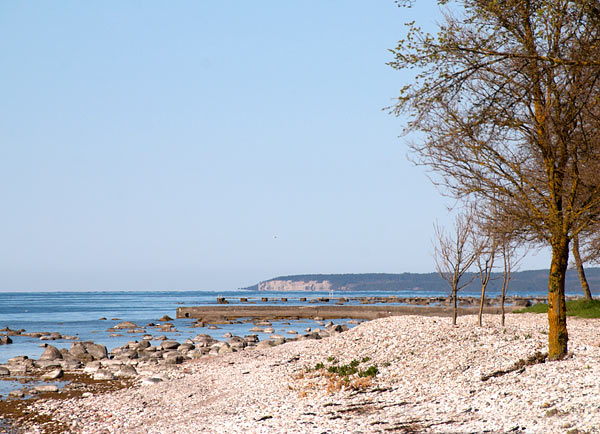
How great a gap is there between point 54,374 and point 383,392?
45.1 feet

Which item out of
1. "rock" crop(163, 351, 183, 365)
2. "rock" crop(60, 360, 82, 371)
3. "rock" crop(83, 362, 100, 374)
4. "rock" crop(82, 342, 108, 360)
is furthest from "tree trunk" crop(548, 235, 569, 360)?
"rock" crop(82, 342, 108, 360)

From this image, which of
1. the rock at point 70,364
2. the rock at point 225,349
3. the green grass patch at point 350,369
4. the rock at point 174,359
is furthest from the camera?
the rock at point 225,349

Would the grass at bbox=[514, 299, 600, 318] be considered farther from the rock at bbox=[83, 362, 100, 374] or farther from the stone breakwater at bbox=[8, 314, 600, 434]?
the rock at bbox=[83, 362, 100, 374]

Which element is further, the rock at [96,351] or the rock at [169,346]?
the rock at [169,346]

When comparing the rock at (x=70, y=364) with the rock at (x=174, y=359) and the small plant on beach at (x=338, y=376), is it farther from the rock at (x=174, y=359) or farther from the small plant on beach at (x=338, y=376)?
the small plant on beach at (x=338, y=376)

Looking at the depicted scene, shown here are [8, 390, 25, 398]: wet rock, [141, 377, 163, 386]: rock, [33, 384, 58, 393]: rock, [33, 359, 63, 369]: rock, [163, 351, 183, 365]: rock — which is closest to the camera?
[8, 390, 25, 398]: wet rock

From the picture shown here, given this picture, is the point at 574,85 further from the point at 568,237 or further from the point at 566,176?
the point at 568,237

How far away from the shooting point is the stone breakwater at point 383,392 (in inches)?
396

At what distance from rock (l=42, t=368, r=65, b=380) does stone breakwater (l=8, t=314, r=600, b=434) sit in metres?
3.27

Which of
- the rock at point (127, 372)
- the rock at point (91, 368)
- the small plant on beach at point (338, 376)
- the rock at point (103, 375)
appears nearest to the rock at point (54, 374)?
the rock at point (91, 368)

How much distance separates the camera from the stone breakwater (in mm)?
10062

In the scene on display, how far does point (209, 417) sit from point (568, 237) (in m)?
8.61

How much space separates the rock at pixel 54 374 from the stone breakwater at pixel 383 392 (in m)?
3.27

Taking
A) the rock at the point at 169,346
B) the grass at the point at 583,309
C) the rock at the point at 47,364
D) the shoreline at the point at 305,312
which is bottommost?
the shoreline at the point at 305,312
